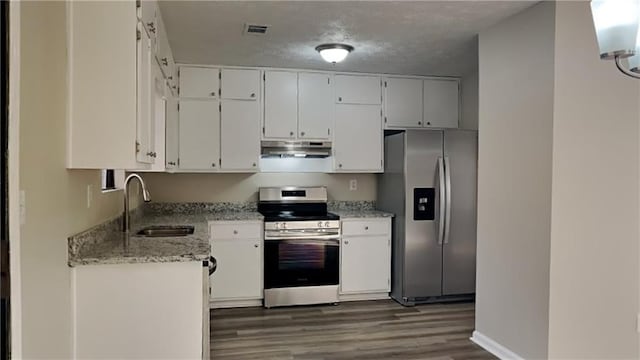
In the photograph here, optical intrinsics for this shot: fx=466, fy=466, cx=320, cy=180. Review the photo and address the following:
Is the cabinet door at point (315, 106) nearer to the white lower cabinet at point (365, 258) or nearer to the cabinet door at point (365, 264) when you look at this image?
the white lower cabinet at point (365, 258)

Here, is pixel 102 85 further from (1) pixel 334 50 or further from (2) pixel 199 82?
(2) pixel 199 82

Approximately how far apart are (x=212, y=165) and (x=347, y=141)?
143 centimetres

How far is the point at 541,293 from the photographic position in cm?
289

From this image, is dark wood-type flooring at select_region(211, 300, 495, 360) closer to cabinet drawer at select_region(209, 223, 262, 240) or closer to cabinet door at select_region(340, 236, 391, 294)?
cabinet door at select_region(340, 236, 391, 294)

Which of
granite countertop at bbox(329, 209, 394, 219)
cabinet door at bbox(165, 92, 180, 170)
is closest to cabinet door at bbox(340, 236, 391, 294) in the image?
granite countertop at bbox(329, 209, 394, 219)

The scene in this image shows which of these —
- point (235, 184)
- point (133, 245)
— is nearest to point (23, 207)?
point (133, 245)

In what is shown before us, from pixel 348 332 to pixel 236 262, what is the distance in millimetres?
1314

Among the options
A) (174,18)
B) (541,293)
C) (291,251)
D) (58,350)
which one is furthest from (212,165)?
(541,293)

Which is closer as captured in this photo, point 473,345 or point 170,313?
point 170,313

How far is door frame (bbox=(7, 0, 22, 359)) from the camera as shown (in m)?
1.59

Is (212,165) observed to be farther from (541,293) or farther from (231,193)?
(541,293)

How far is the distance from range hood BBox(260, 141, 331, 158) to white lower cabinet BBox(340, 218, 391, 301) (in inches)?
31.3

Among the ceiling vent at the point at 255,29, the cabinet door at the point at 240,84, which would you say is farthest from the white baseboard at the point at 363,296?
the ceiling vent at the point at 255,29

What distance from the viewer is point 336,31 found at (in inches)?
137
